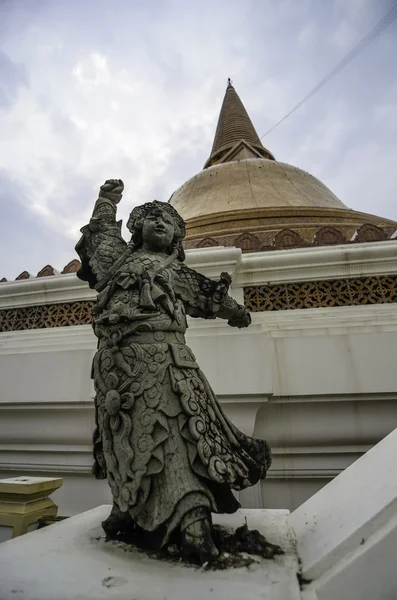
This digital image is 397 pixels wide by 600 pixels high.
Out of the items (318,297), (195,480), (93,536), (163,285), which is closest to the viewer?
(195,480)

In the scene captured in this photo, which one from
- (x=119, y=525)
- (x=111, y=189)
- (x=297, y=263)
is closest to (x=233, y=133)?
(x=297, y=263)

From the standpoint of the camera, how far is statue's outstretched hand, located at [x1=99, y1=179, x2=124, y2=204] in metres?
1.92

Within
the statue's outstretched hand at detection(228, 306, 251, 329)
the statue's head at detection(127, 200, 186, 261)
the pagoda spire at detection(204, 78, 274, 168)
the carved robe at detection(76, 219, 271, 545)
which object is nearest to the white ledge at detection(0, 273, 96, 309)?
the statue's head at detection(127, 200, 186, 261)

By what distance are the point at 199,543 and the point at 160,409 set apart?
1.45ft

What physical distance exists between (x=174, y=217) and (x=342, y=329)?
161 centimetres

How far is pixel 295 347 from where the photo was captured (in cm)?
262

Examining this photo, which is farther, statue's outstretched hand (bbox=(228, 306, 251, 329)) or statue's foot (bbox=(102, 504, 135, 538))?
statue's outstretched hand (bbox=(228, 306, 251, 329))

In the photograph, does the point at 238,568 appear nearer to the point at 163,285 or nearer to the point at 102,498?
the point at 163,285

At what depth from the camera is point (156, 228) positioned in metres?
1.75

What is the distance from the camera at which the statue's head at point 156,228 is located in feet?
5.78

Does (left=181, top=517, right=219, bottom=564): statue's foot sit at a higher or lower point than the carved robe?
lower

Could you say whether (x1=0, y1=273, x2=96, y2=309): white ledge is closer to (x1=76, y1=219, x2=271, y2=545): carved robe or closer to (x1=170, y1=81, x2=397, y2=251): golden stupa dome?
(x1=170, y1=81, x2=397, y2=251): golden stupa dome

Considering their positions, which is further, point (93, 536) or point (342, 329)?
point (342, 329)

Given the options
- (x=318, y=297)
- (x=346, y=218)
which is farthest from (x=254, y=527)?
(x=346, y=218)
